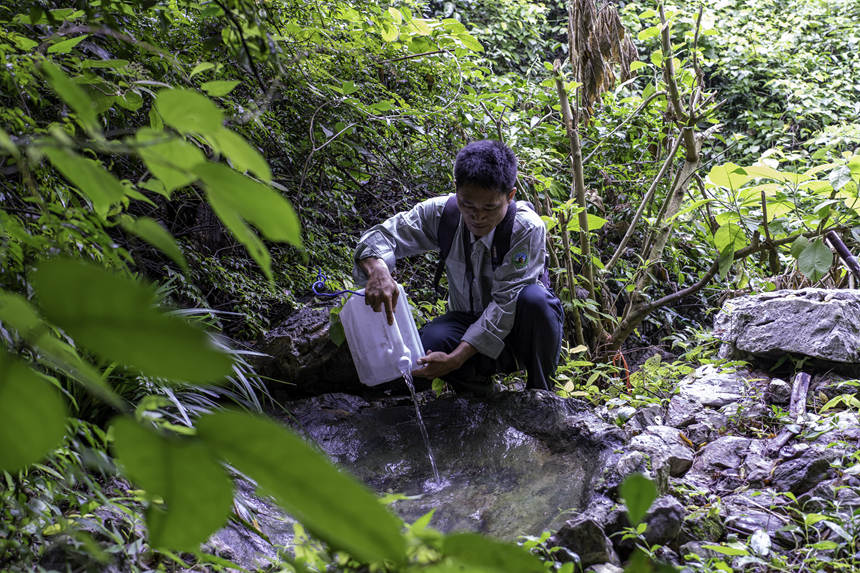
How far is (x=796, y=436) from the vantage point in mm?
2719

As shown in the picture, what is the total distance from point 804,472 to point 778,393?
3.22ft

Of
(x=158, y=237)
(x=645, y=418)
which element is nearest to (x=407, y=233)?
(x=645, y=418)

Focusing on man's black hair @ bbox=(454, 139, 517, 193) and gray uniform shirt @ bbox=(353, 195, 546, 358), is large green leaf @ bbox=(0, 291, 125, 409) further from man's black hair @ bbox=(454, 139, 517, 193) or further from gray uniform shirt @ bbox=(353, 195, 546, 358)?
gray uniform shirt @ bbox=(353, 195, 546, 358)

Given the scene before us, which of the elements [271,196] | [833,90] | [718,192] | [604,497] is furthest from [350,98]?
[833,90]

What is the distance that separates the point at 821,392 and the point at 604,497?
1571 mm

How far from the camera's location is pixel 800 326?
3.48 meters

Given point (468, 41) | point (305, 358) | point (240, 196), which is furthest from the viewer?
point (468, 41)

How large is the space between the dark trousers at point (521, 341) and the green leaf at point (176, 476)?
9.90ft

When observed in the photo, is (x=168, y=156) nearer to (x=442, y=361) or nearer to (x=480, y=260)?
(x=442, y=361)

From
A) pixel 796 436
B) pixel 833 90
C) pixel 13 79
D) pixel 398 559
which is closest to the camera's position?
pixel 398 559

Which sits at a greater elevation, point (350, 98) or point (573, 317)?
point (350, 98)

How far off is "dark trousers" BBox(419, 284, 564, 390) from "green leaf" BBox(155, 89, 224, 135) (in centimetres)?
291

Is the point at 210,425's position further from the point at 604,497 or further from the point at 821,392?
the point at 821,392

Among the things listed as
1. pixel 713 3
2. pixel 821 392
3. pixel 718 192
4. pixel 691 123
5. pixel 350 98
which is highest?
pixel 713 3
